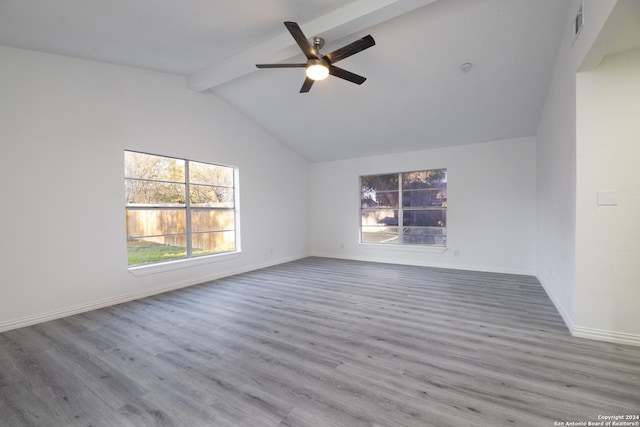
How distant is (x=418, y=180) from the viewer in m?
6.15

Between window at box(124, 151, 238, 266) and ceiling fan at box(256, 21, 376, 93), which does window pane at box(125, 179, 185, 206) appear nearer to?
window at box(124, 151, 238, 266)

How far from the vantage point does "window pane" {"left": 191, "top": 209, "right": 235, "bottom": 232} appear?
16.3ft

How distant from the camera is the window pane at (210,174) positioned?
4910 mm

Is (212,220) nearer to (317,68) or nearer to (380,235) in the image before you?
(317,68)

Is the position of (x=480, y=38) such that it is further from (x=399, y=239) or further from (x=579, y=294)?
(x=399, y=239)

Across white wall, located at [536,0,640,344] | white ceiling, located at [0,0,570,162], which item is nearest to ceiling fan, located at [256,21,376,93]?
white ceiling, located at [0,0,570,162]

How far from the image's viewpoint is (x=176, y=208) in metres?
4.66

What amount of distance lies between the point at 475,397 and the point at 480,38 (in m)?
3.58

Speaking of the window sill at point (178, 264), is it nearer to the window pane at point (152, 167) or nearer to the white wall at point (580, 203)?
the window pane at point (152, 167)

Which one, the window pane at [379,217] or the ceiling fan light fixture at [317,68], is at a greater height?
the ceiling fan light fixture at [317,68]

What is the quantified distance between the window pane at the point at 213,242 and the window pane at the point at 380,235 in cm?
307

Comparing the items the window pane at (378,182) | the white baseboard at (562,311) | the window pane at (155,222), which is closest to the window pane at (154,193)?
the window pane at (155,222)

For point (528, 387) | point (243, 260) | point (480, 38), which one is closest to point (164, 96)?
point (243, 260)

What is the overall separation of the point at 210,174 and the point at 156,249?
159 centimetres
